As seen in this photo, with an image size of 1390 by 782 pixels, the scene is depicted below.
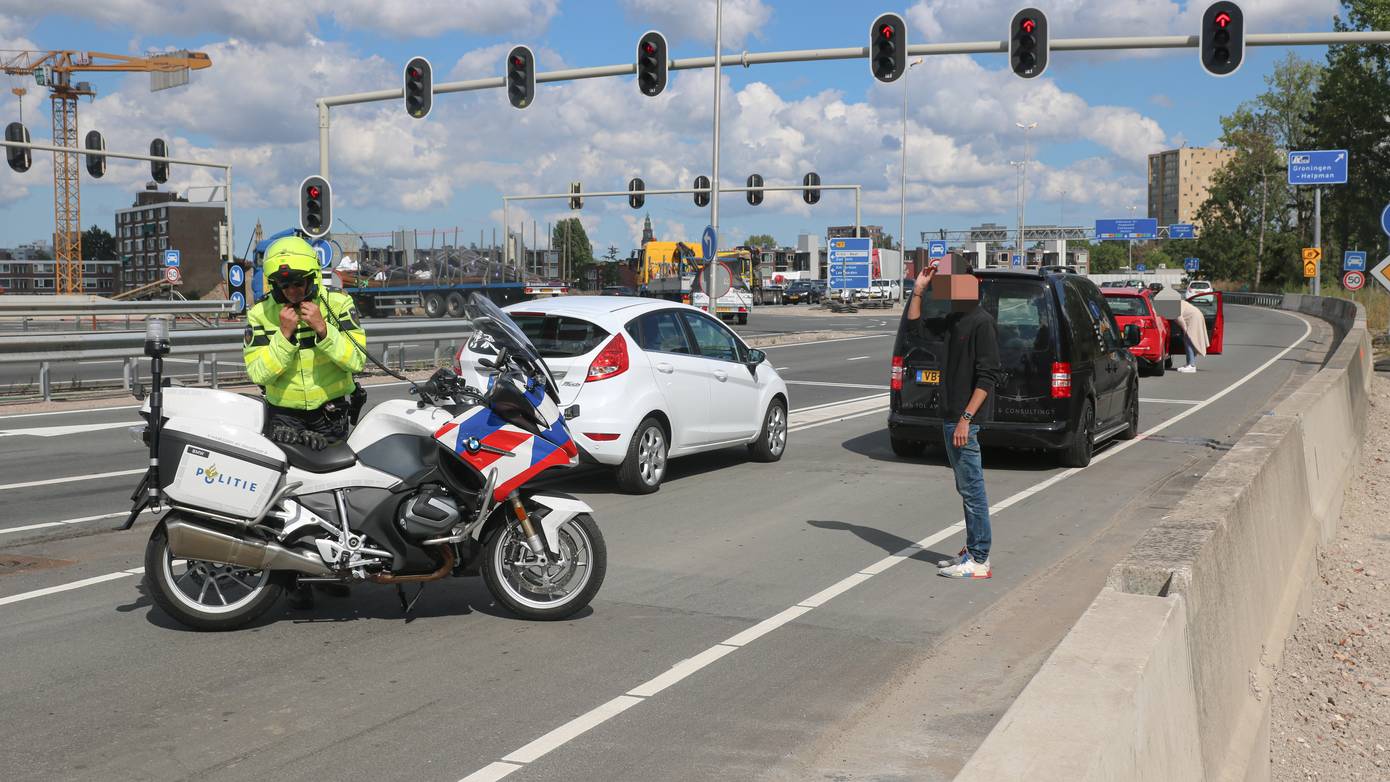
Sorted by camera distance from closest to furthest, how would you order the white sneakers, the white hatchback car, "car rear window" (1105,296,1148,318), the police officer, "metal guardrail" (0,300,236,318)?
the police officer < the white sneakers < the white hatchback car < "car rear window" (1105,296,1148,318) < "metal guardrail" (0,300,236,318)

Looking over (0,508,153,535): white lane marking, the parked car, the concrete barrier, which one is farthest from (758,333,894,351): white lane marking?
the parked car

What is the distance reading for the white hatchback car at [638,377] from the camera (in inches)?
422

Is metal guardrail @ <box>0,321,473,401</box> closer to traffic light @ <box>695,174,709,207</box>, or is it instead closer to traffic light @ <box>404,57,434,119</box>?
traffic light @ <box>404,57,434,119</box>

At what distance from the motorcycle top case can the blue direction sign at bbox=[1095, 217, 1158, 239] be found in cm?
11181

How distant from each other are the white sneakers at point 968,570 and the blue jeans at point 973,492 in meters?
0.04

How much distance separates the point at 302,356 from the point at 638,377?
4508mm

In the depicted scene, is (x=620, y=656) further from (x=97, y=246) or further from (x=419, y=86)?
(x=97, y=246)

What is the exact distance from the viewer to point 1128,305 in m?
25.1

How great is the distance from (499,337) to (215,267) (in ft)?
392

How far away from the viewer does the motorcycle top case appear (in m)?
6.23

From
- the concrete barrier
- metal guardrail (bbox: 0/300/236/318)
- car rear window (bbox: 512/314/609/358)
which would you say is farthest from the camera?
Answer: metal guardrail (bbox: 0/300/236/318)

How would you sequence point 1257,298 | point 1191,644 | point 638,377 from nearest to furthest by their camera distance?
point 1191,644 < point 638,377 < point 1257,298

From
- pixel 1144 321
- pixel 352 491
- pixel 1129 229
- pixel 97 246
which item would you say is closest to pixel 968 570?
pixel 352 491

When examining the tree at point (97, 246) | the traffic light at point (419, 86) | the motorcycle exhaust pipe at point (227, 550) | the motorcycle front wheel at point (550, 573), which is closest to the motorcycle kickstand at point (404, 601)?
the motorcycle front wheel at point (550, 573)
